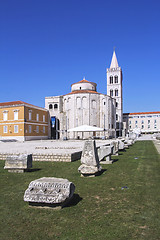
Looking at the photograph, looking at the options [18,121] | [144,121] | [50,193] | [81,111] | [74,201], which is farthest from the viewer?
[144,121]

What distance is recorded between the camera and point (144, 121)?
3920 inches

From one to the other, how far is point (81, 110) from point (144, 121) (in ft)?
174

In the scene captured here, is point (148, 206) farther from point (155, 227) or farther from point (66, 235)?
point (66, 235)

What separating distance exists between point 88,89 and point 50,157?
5223cm

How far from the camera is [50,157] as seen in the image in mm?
11867

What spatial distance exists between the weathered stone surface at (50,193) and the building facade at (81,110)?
48.4 metres

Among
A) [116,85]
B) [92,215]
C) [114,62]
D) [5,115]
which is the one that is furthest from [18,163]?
[114,62]

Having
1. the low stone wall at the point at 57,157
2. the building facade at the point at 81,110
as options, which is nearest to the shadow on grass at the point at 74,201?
the low stone wall at the point at 57,157

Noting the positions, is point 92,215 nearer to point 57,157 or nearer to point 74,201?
point 74,201

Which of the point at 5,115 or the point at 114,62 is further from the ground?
the point at 114,62

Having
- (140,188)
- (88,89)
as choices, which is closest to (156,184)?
(140,188)

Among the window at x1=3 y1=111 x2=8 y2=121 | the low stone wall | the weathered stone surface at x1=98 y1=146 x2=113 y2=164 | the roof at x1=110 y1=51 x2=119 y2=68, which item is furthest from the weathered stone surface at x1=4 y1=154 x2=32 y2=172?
the roof at x1=110 y1=51 x2=119 y2=68

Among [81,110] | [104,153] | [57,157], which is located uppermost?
[81,110]

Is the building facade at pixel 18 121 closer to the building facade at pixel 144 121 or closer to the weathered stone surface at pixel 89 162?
the weathered stone surface at pixel 89 162
